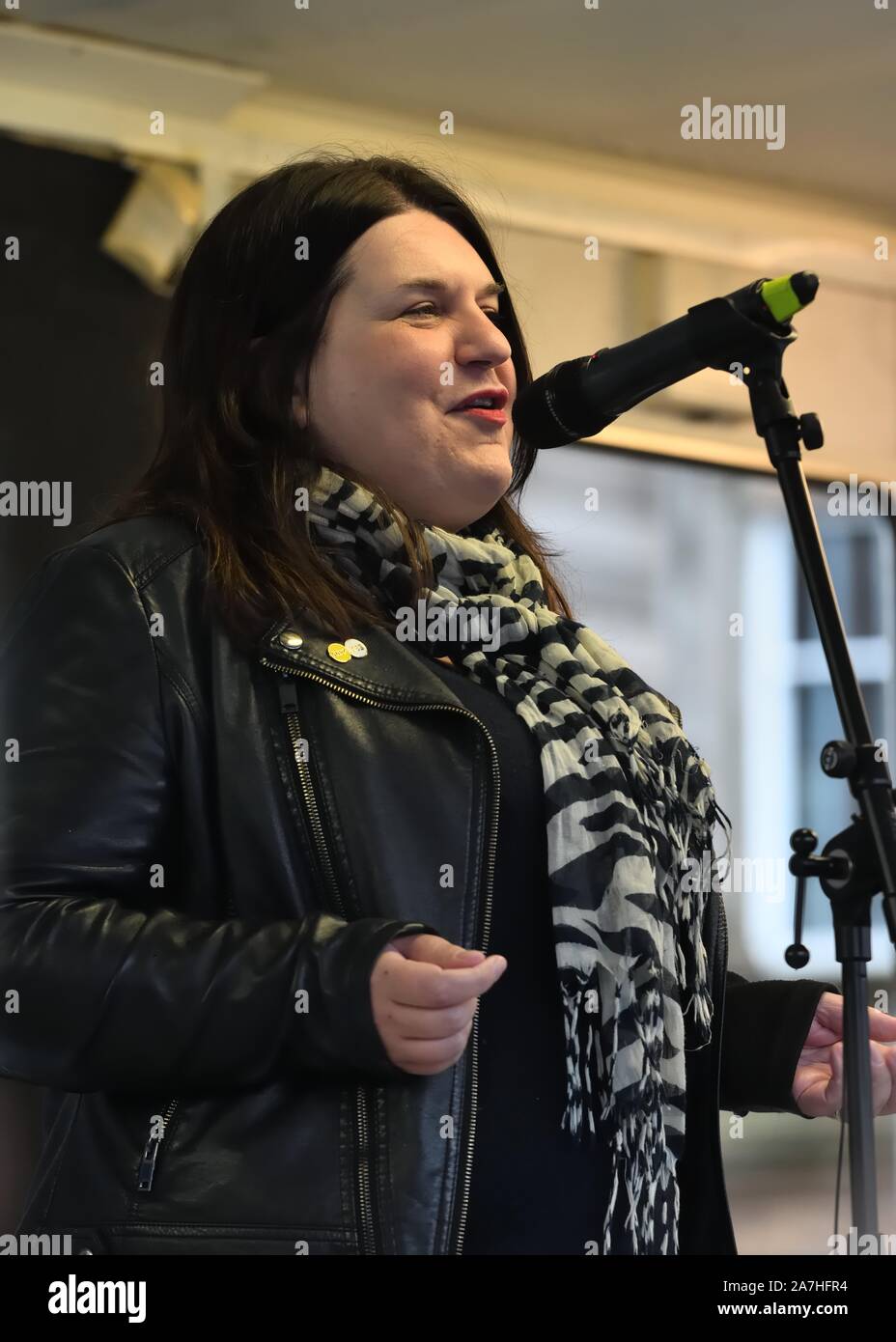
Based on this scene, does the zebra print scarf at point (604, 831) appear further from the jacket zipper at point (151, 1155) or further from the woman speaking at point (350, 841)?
the jacket zipper at point (151, 1155)

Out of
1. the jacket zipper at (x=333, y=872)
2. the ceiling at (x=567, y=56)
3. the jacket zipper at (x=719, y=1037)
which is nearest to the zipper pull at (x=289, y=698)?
the jacket zipper at (x=333, y=872)

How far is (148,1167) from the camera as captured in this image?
1114 millimetres

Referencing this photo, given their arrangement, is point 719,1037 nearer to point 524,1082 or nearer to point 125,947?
point 524,1082

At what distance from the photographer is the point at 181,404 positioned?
1461mm

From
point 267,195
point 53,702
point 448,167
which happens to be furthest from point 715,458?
point 53,702

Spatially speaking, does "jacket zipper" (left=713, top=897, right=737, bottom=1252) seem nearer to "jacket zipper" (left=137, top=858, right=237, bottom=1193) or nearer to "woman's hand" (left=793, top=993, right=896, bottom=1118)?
"woman's hand" (left=793, top=993, right=896, bottom=1118)

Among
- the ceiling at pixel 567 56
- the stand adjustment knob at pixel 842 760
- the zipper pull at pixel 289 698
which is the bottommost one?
the stand adjustment knob at pixel 842 760

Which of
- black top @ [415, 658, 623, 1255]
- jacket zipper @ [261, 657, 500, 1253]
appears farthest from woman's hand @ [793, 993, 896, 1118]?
jacket zipper @ [261, 657, 500, 1253]

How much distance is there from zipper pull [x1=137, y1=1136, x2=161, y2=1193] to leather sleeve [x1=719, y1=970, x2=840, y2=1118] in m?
0.52

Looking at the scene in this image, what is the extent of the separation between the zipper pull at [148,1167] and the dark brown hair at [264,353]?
0.44 m

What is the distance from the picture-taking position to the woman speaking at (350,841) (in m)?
1.10

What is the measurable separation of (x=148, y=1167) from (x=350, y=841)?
0.87ft
